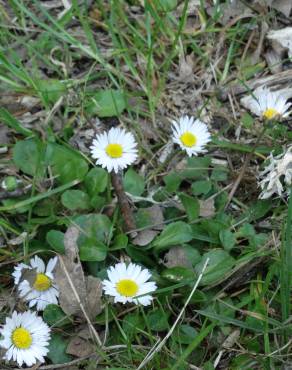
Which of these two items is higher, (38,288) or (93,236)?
(93,236)

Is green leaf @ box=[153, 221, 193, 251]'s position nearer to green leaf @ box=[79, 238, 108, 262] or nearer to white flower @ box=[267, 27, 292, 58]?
green leaf @ box=[79, 238, 108, 262]

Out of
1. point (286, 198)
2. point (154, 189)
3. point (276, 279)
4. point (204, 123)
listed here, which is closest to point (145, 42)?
point (204, 123)

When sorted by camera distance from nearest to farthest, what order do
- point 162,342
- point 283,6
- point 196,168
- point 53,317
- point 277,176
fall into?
point 162,342 → point 53,317 → point 277,176 → point 196,168 → point 283,6

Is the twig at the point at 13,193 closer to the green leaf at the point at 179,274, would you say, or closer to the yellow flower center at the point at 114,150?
the yellow flower center at the point at 114,150

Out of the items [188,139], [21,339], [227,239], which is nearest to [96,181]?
[188,139]

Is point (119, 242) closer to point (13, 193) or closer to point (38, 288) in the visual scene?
point (38, 288)

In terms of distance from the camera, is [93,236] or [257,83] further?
[257,83]
